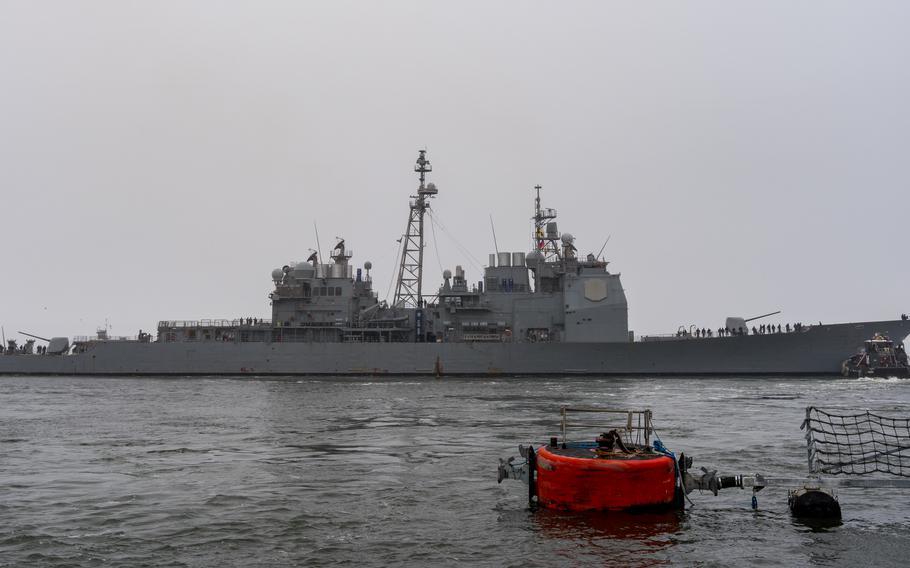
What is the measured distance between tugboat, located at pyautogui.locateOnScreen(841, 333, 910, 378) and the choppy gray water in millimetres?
17727

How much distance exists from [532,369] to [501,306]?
434 centimetres

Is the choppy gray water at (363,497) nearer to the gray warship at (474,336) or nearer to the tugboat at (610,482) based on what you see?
the tugboat at (610,482)

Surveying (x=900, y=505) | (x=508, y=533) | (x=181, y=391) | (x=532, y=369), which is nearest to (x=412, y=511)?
(x=508, y=533)

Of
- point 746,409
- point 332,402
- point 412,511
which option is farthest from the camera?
point 332,402

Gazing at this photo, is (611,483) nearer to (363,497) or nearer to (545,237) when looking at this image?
(363,497)

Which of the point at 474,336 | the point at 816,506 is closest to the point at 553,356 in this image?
the point at 474,336

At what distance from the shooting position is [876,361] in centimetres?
4291

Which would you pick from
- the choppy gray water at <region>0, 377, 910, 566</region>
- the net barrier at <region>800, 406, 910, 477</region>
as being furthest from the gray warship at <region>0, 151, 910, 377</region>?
the net barrier at <region>800, 406, 910, 477</region>

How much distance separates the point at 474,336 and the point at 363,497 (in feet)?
105

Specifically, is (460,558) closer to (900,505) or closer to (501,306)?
(900,505)

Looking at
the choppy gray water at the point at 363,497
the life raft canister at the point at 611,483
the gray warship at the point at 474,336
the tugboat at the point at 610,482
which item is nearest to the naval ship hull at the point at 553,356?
the gray warship at the point at 474,336

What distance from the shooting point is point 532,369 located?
42750mm

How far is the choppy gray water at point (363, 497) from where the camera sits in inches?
341

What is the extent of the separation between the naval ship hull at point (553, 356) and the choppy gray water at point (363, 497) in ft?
51.3
